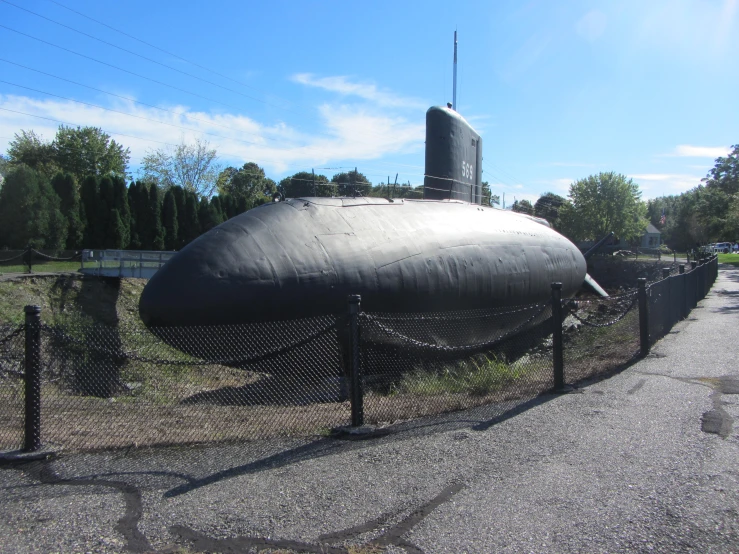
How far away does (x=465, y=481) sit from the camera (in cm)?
459

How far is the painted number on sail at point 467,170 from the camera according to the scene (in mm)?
16288

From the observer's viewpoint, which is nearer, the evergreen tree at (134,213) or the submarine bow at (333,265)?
the submarine bow at (333,265)

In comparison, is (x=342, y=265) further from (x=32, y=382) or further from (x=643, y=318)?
(x=643, y=318)

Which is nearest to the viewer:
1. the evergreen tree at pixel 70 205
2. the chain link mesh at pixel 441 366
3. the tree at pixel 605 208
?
the chain link mesh at pixel 441 366

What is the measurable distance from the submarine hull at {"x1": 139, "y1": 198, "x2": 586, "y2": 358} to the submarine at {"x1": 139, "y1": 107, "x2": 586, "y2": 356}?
16mm

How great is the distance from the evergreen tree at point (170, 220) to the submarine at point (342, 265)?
2512 cm

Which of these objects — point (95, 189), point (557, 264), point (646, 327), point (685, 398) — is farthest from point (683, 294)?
point (95, 189)

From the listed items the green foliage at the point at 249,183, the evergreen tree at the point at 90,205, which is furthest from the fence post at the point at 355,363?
the green foliage at the point at 249,183

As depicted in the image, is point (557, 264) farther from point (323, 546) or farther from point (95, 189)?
point (95, 189)

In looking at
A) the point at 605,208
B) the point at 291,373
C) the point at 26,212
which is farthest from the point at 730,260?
the point at 291,373

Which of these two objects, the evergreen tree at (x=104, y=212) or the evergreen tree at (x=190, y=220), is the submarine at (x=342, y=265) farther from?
the evergreen tree at (x=190, y=220)

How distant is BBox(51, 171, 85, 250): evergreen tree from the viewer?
31359 mm

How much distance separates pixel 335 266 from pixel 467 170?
859 centimetres

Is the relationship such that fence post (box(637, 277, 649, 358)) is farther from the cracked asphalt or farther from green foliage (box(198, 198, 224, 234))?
green foliage (box(198, 198, 224, 234))
